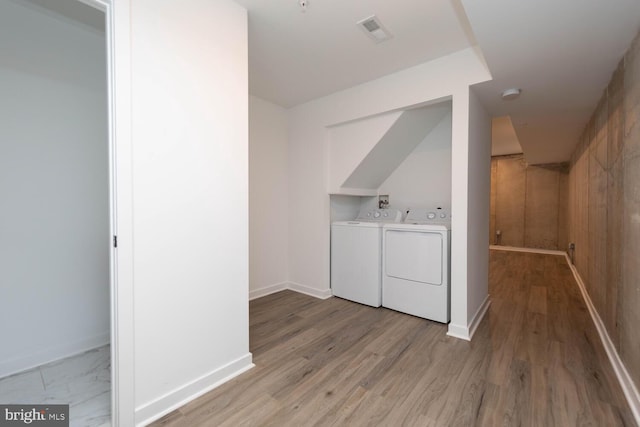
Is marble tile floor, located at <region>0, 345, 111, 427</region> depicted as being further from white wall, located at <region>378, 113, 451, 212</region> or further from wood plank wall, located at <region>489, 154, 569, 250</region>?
wood plank wall, located at <region>489, 154, 569, 250</region>

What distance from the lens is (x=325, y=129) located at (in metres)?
3.36

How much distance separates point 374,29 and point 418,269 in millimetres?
2129

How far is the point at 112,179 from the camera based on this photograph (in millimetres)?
1338

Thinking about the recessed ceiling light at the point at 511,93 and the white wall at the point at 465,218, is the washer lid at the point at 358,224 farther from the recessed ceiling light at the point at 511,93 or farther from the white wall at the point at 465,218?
the recessed ceiling light at the point at 511,93

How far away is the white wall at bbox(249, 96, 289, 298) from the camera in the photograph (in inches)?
132

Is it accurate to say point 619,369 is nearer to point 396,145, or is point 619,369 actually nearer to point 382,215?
point 382,215

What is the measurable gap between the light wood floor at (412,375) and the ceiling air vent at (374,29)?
7.93 ft

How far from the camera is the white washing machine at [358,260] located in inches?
122

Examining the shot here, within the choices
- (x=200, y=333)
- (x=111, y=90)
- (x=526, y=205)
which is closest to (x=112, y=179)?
(x=111, y=90)

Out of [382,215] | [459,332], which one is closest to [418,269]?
[459,332]

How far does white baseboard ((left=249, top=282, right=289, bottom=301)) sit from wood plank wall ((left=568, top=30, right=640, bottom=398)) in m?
3.12

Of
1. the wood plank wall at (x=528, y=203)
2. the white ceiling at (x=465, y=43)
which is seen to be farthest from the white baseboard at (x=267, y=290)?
the wood plank wall at (x=528, y=203)

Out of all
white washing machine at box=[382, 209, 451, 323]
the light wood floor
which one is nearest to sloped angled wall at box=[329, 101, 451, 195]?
white washing machine at box=[382, 209, 451, 323]

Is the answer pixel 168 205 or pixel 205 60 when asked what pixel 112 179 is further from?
pixel 205 60
